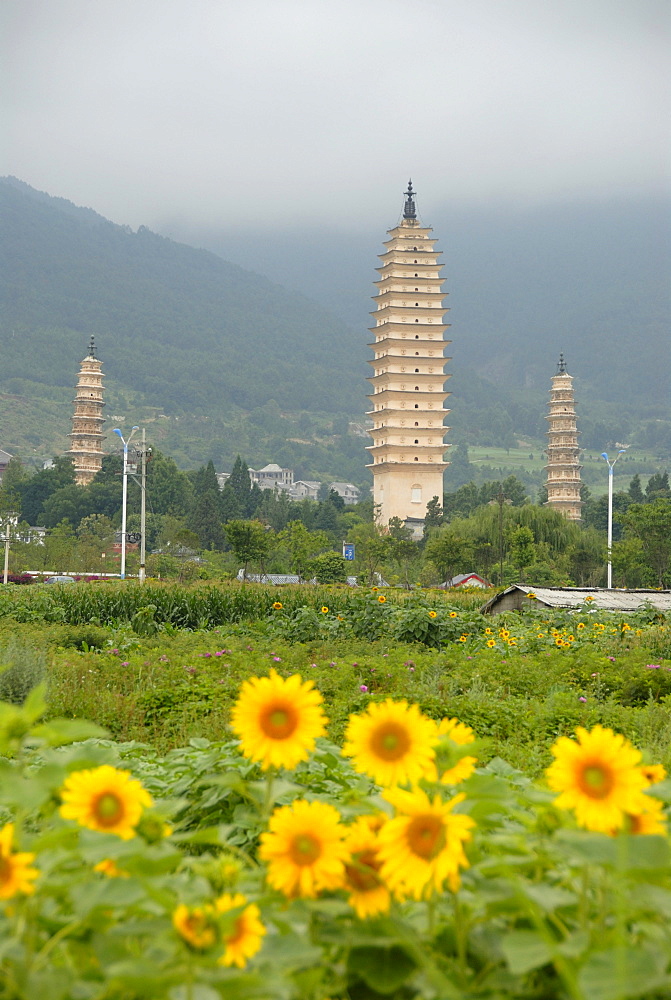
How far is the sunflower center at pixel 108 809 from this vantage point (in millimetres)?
1447

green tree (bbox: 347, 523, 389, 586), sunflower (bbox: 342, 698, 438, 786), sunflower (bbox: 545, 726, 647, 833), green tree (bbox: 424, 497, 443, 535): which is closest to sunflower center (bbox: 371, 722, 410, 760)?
sunflower (bbox: 342, 698, 438, 786)

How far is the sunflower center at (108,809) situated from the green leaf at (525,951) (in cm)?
54

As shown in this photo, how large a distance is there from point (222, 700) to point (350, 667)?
1528 mm

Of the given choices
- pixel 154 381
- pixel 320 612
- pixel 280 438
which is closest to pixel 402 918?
pixel 320 612

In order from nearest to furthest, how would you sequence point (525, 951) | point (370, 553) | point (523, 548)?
point (525, 951) → point (523, 548) → point (370, 553)

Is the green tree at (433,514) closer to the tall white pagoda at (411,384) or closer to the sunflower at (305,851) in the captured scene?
the tall white pagoda at (411,384)

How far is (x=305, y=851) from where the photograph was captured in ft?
4.51

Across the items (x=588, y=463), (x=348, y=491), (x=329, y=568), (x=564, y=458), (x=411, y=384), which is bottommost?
(x=329, y=568)

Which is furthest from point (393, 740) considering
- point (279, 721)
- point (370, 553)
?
point (370, 553)

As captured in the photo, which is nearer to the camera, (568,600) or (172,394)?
(568,600)

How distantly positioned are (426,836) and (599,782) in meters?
0.23

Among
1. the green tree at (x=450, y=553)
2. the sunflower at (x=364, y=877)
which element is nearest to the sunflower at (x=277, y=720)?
the sunflower at (x=364, y=877)

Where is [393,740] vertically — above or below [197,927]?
above

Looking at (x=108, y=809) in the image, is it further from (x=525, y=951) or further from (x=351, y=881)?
(x=525, y=951)
